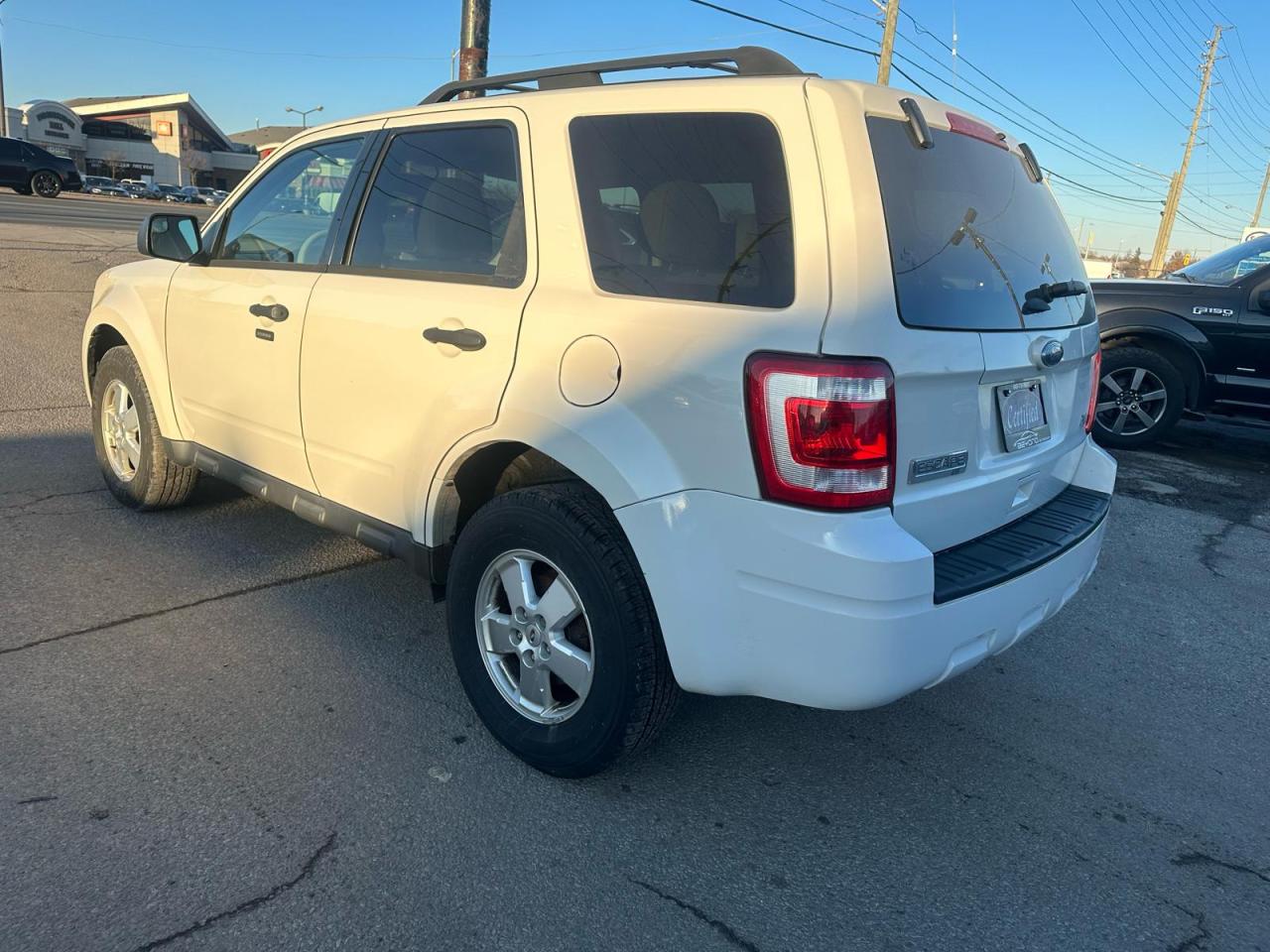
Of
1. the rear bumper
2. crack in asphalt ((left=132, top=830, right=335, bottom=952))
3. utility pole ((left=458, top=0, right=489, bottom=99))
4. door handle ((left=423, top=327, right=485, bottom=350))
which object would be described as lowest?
crack in asphalt ((left=132, top=830, right=335, bottom=952))

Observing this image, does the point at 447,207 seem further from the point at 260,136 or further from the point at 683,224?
the point at 260,136

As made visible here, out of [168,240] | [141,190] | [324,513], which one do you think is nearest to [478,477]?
[324,513]

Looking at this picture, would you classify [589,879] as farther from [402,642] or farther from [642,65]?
[642,65]

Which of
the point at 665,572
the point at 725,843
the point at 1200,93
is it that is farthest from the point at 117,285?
the point at 1200,93

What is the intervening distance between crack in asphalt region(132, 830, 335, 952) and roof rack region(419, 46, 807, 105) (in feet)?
7.48

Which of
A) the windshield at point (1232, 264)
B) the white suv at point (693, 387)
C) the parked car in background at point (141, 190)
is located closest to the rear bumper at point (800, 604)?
the white suv at point (693, 387)

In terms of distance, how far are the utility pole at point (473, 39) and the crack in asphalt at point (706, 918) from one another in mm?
6701

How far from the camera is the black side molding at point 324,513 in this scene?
3.08 m

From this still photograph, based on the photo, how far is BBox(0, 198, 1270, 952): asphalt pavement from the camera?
7.32 feet

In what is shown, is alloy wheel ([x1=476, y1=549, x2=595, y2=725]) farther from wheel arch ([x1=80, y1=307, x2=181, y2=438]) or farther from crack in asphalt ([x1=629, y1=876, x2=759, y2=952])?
wheel arch ([x1=80, y1=307, x2=181, y2=438])

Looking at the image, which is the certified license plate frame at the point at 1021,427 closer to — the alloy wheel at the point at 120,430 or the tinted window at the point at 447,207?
the tinted window at the point at 447,207

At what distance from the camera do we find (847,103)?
7.52ft

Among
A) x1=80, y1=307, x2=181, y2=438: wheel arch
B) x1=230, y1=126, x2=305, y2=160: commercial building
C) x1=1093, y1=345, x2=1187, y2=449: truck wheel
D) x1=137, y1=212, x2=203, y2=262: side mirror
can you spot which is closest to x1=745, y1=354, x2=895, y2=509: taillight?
x1=137, y1=212, x2=203, y2=262: side mirror

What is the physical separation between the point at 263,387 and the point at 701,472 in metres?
2.10
